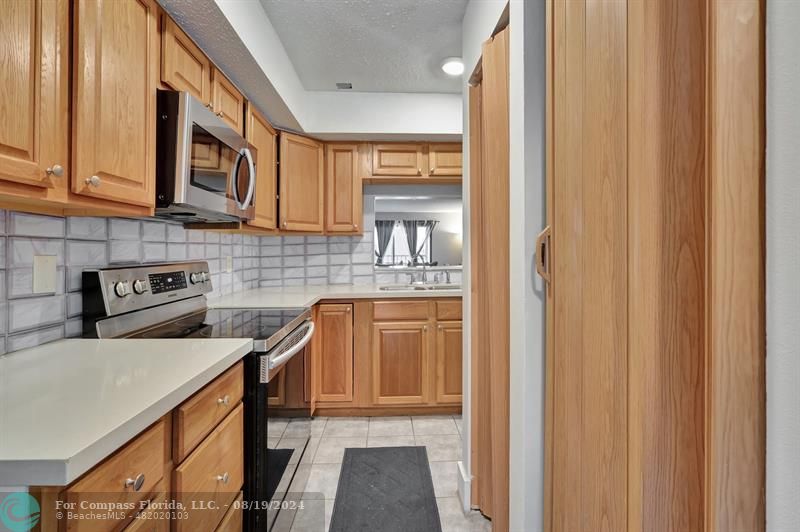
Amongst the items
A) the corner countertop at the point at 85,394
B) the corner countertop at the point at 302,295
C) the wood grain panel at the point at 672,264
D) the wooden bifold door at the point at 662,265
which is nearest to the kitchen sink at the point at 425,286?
the corner countertop at the point at 302,295

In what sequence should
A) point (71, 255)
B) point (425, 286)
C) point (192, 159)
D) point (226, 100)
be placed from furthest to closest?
1. point (425, 286)
2. point (226, 100)
3. point (192, 159)
4. point (71, 255)

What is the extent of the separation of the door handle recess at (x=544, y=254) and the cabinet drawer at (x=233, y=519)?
3.83 ft

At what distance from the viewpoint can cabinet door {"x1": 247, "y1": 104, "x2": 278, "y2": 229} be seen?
7.80 ft

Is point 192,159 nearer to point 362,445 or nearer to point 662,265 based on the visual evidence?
point 662,265

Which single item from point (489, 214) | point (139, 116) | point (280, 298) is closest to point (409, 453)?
point (280, 298)

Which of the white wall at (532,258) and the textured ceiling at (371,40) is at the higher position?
the textured ceiling at (371,40)

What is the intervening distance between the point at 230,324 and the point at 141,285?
1.26ft

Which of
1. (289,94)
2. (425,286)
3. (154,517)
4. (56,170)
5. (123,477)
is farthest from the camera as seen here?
(425,286)

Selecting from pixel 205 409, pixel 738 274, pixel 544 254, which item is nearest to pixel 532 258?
pixel 544 254

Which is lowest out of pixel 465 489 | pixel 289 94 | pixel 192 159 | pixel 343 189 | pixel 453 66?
pixel 465 489

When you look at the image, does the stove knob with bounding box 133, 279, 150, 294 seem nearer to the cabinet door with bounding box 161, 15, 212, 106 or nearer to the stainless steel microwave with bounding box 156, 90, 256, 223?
the stainless steel microwave with bounding box 156, 90, 256, 223

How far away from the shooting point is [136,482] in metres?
0.77

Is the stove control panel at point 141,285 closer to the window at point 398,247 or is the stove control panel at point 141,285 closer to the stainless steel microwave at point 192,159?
the stainless steel microwave at point 192,159

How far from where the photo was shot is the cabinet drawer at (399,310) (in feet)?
9.46
